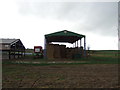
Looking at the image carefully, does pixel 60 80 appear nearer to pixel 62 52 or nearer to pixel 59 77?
pixel 59 77

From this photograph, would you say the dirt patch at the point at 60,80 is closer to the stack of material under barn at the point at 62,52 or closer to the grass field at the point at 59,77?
the grass field at the point at 59,77

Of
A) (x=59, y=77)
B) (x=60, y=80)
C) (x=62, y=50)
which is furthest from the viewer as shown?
(x=62, y=50)

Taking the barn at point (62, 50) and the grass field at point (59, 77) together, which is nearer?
the grass field at point (59, 77)

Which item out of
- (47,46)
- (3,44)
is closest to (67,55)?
(47,46)

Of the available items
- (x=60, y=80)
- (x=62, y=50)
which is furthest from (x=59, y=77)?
(x=62, y=50)

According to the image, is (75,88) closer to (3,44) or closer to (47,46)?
(47,46)

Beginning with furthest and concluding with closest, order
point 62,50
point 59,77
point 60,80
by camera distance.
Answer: point 62,50 → point 59,77 → point 60,80

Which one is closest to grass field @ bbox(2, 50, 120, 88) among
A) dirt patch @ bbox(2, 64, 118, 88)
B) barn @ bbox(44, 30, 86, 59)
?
dirt patch @ bbox(2, 64, 118, 88)

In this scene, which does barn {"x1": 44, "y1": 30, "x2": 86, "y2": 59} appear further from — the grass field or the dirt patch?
the dirt patch

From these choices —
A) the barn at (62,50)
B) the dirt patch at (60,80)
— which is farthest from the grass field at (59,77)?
the barn at (62,50)

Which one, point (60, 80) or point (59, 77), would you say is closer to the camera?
point (60, 80)

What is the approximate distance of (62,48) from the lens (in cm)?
3206

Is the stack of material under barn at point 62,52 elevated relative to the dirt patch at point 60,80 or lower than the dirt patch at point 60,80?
elevated

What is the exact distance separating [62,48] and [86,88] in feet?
81.8
